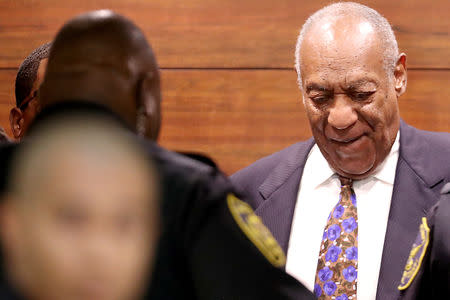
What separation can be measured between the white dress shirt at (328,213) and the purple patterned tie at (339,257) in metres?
0.02

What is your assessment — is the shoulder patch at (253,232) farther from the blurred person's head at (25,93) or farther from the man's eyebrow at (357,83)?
the man's eyebrow at (357,83)

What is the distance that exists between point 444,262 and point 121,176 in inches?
28.7

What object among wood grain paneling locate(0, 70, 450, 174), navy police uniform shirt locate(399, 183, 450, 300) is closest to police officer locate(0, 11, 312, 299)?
navy police uniform shirt locate(399, 183, 450, 300)

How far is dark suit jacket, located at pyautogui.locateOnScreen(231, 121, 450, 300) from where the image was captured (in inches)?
60.2

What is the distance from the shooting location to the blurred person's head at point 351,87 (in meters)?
1.61

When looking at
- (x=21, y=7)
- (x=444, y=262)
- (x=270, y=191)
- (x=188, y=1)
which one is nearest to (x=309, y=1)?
(x=188, y=1)

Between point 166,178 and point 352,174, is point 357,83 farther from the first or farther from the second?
point 166,178

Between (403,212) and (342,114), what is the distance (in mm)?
292

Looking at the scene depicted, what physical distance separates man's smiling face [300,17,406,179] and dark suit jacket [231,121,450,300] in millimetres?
87

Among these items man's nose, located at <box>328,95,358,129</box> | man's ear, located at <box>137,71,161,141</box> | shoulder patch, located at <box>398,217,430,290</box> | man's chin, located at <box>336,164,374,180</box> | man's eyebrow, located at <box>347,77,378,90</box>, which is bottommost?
man's chin, located at <box>336,164,374,180</box>

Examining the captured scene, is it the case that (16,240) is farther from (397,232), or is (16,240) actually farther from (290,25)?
(290,25)

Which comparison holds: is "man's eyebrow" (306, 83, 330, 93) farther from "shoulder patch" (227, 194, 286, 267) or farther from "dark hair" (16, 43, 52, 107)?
"shoulder patch" (227, 194, 286, 267)

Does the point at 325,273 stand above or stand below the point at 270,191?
below

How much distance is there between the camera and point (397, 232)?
156cm
